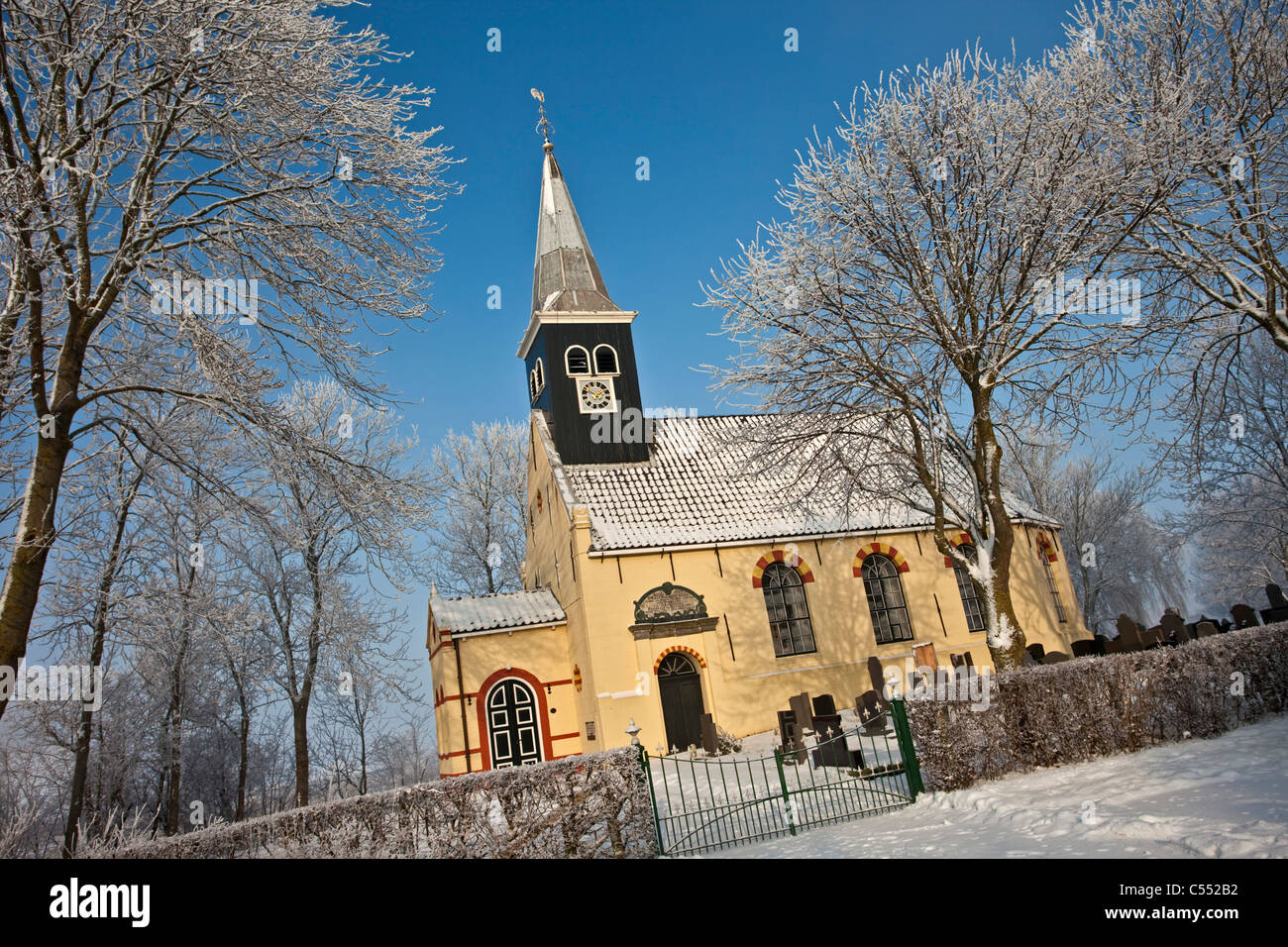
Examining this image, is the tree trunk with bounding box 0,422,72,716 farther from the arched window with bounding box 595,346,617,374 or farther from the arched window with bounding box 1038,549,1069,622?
the arched window with bounding box 1038,549,1069,622

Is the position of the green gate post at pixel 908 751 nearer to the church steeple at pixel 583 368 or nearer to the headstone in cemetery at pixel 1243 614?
the headstone in cemetery at pixel 1243 614

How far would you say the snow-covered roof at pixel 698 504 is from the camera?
21.4 metres

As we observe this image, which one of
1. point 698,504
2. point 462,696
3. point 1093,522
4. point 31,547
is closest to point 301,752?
point 462,696

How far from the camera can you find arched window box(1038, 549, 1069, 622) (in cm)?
2531

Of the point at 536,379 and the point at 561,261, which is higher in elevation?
the point at 561,261

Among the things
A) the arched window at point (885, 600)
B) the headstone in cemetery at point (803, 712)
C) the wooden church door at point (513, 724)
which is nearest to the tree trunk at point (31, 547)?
the headstone in cemetery at point (803, 712)

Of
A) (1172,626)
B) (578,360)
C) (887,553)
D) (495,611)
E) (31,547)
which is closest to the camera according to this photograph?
(31,547)

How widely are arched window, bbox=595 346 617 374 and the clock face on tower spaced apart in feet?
1.09

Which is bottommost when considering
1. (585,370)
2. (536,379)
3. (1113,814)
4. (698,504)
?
(1113,814)

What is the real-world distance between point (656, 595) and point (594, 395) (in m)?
6.90

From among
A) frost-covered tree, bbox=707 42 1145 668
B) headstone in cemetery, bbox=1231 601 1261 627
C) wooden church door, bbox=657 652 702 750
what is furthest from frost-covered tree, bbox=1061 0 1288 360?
wooden church door, bbox=657 652 702 750

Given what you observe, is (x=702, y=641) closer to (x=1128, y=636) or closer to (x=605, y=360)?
(x=605, y=360)

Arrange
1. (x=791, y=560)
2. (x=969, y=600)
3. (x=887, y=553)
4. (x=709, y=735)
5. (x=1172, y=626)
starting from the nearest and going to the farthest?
1. (x=1172, y=626)
2. (x=709, y=735)
3. (x=791, y=560)
4. (x=887, y=553)
5. (x=969, y=600)

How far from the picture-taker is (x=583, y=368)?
79.2 ft
